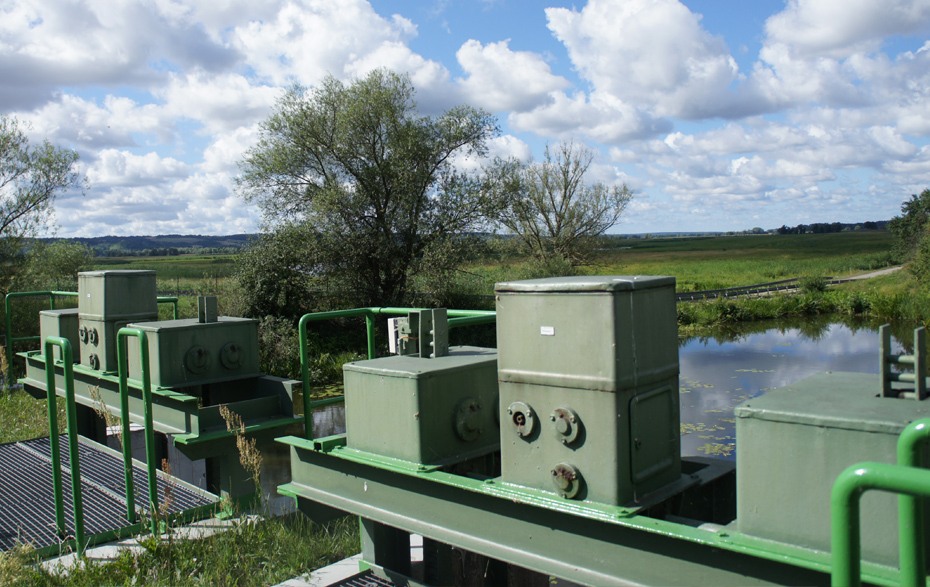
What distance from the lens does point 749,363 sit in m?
21.3

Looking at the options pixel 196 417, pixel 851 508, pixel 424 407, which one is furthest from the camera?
pixel 196 417

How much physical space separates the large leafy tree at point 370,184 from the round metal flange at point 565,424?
1700cm

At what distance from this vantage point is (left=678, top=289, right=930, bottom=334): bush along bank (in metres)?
29.1

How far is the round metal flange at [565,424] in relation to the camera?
2910 mm

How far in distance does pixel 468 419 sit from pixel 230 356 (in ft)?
11.4

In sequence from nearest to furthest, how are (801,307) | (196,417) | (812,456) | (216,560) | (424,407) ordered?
(812,456) → (424,407) → (216,560) → (196,417) → (801,307)

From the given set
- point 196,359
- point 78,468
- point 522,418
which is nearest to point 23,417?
point 196,359

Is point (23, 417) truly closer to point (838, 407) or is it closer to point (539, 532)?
point (539, 532)

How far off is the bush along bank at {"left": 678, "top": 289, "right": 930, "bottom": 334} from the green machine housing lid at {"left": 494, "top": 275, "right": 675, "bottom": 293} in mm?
26214

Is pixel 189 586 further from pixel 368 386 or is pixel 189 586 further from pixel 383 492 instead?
pixel 368 386

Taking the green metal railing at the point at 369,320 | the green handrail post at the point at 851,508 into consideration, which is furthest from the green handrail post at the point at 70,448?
the green handrail post at the point at 851,508

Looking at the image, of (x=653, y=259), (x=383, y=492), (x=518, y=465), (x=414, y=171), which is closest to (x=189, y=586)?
(x=383, y=492)

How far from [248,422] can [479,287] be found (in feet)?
53.9

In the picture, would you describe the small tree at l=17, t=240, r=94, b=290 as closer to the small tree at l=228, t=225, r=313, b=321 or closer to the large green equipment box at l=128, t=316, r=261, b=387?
the small tree at l=228, t=225, r=313, b=321
